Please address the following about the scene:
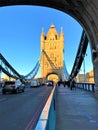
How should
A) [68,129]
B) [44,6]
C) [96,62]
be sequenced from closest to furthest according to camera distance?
1. [68,129]
2. [96,62]
3. [44,6]

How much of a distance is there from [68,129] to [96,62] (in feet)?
65.1

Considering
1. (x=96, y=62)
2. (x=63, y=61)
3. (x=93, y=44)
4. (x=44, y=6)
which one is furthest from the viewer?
(x=63, y=61)

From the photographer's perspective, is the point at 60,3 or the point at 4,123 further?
the point at 60,3

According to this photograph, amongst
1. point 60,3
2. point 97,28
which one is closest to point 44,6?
point 60,3

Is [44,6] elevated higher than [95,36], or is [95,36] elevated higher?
[44,6]

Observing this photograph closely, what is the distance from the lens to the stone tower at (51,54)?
171 metres

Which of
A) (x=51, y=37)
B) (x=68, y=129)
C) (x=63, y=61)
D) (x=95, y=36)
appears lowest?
(x=68, y=129)

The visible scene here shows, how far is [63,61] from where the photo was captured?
17138 centimetres

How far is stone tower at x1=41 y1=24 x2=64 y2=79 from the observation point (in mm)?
171125

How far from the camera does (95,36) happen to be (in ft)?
102

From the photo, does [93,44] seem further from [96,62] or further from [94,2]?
[94,2]

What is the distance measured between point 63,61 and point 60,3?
138780 mm

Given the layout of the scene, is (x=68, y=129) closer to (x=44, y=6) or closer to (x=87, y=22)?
(x=87, y=22)

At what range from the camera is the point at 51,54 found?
17712 cm
